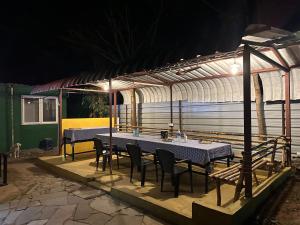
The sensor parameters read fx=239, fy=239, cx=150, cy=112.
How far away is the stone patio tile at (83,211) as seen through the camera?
4305 millimetres

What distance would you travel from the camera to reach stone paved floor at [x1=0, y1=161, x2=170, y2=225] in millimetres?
4176

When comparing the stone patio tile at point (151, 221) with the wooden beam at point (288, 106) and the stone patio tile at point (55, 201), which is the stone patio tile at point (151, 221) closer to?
the stone patio tile at point (55, 201)

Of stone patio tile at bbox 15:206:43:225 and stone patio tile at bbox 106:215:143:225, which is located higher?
stone patio tile at bbox 106:215:143:225

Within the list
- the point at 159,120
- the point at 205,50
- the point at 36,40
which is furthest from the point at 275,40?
the point at 36,40

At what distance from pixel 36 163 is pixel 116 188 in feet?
16.3

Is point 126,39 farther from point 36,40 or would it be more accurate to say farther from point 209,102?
point 209,102

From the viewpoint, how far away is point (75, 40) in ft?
56.9

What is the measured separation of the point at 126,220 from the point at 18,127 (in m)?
8.93

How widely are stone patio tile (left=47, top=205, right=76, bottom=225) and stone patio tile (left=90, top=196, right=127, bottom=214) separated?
425mm

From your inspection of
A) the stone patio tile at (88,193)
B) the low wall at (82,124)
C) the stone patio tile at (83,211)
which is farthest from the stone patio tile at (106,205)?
the low wall at (82,124)

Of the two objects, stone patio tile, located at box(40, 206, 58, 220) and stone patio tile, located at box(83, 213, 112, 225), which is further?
stone patio tile, located at box(40, 206, 58, 220)

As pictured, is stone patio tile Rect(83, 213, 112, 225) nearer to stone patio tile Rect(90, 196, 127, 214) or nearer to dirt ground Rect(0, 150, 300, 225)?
stone patio tile Rect(90, 196, 127, 214)

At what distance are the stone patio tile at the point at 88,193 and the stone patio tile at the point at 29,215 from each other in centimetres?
88

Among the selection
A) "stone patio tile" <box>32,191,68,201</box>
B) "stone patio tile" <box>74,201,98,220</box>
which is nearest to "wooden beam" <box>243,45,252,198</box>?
"stone patio tile" <box>74,201,98,220</box>
